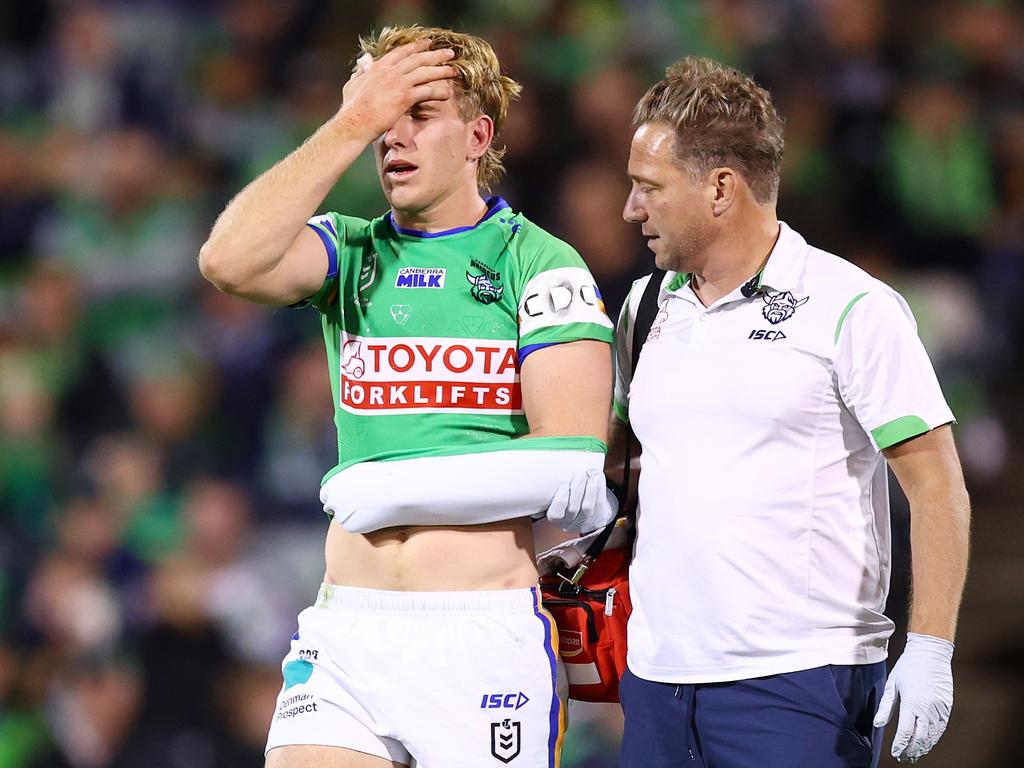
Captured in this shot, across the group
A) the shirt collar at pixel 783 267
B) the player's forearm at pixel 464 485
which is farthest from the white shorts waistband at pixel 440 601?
the shirt collar at pixel 783 267

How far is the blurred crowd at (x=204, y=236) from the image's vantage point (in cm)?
483

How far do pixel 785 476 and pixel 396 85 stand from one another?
99 centimetres

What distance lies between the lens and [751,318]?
7.53 ft

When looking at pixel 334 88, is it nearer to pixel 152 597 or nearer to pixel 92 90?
pixel 92 90

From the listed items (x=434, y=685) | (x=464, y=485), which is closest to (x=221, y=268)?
(x=464, y=485)

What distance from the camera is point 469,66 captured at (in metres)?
2.52

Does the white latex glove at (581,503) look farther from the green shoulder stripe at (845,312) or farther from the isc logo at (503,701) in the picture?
the green shoulder stripe at (845,312)

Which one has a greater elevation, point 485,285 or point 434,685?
point 485,285

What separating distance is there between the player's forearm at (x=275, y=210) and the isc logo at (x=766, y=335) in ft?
2.50

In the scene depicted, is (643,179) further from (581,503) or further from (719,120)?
(581,503)

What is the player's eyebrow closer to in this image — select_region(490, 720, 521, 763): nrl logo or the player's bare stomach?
the player's bare stomach

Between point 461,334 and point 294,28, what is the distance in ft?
11.8

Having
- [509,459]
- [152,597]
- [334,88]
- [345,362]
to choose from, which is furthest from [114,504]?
[509,459]

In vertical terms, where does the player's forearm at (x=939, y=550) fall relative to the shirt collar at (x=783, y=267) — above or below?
below
